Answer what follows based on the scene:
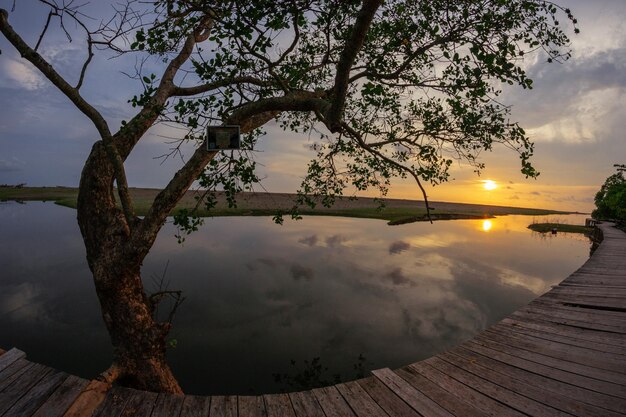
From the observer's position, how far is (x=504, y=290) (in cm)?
2028

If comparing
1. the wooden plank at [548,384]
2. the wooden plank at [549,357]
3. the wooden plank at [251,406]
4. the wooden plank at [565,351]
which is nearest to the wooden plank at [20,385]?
the wooden plank at [251,406]

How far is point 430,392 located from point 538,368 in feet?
7.69

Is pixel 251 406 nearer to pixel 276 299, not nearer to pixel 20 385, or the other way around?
pixel 20 385

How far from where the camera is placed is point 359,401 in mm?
4656

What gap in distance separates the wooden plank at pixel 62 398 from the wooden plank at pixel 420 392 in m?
4.65

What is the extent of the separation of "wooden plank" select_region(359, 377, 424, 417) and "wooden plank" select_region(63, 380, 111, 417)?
4.00 meters

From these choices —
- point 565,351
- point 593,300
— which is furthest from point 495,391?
point 593,300

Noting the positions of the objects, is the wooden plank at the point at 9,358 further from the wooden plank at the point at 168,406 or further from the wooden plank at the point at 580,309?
the wooden plank at the point at 580,309

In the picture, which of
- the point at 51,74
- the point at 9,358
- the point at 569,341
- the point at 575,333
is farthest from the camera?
the point at 575,333

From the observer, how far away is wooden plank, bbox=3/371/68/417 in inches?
166

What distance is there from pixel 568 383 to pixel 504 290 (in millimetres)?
17477

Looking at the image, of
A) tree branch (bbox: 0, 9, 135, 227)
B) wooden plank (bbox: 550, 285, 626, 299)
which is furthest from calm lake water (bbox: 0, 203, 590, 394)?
tree branch (bbox: 0, 9, 135, 227)

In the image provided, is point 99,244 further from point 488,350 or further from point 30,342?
point 30,342

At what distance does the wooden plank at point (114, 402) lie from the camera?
4406 mm
